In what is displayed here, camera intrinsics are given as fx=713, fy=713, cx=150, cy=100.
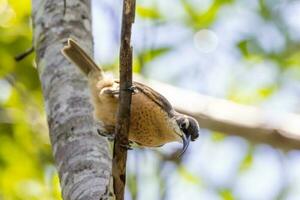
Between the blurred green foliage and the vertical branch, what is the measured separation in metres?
2.48

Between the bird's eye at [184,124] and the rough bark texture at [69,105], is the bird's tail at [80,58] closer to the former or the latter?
the rough bark texture at [69,105]

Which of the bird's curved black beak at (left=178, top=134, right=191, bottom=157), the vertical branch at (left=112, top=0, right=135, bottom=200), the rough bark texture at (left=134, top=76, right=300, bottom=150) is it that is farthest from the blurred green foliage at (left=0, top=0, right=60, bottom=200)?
the vertical branch at (left=112, top=0, right=135, bottom=200)

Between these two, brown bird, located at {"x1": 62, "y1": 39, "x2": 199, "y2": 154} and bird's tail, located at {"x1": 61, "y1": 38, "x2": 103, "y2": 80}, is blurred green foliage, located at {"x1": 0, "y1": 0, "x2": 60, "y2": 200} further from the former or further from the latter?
brown bird, located at {"x1": 62, "y1": 39, "x2": 199, "y2": 154}

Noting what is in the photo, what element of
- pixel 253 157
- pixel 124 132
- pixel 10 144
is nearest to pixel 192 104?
pixel 253 157

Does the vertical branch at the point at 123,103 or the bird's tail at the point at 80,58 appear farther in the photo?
the bird's tail at the point at 80,58

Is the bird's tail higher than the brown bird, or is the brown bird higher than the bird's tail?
the bird's tail

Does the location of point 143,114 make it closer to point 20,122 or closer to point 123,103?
point 123,103

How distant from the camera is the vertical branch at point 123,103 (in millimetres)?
2807

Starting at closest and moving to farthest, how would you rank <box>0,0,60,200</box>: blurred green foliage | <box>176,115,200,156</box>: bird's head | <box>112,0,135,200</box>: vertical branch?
<box>112,0,135,200</box>: vertical branch
<box>176,115,200,156</box>: bird's head
<box>0,0,60,200</box>: blurred green foliage

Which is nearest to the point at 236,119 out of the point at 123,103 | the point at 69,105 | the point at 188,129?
the point at 188,129

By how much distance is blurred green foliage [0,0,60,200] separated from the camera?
5402 millimetres

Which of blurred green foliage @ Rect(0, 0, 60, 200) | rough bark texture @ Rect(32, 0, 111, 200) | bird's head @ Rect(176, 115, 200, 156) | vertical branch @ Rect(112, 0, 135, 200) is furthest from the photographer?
blurred green foliage @ Rect(0, 0, 60, 200)

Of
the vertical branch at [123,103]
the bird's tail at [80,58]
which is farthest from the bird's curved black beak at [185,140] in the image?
the vertical branch at [123,103]

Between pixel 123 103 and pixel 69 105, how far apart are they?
937 millimetres
